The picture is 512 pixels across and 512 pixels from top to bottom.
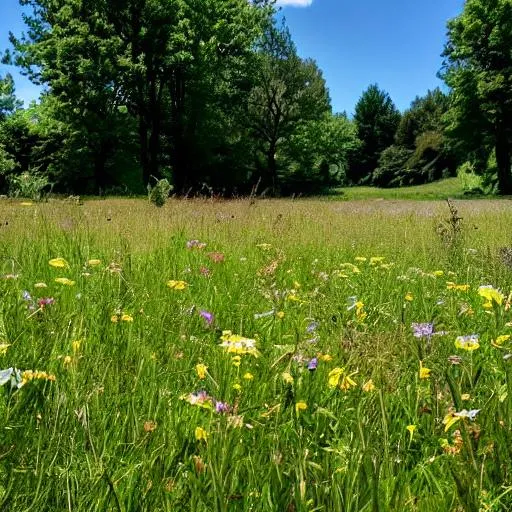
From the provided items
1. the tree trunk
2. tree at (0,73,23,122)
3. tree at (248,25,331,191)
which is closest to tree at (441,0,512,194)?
the tree trunk

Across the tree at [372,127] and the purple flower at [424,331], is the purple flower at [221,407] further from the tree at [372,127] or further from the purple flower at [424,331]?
the tree at [372,127]

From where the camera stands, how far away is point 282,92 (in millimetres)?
34625

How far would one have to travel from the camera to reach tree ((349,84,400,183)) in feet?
201

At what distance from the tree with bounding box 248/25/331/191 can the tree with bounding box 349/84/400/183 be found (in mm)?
25647

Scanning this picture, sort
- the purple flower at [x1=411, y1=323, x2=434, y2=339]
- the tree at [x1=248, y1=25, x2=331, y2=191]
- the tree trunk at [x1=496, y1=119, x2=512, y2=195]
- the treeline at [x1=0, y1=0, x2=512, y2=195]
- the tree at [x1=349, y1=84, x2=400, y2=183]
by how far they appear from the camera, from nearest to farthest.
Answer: the purple flower at [x1=411, y1=323, x2=434, y2=339]
the treeline at [x1=0, y1=0, x2=512, y2=195]
the tree trunk at [x1=496, y1=119, x2=512, y2=195]
the tree at [x1=248, y1=25, x2=331, y2=191]
the tree at [x1=349, y1=84, x2=400, y2=183]

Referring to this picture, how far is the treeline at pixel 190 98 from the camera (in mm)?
24250

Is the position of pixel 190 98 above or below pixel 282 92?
below

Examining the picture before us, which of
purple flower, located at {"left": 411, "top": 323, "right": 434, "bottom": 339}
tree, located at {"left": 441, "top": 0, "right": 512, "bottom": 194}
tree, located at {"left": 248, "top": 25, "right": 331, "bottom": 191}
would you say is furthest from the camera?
tree, located at {"left": 248, "top": 25, "right": 331, "bottom": 191}

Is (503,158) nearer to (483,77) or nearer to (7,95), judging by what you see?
(483,77)

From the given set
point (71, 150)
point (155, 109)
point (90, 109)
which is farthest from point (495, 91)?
point (71, 150)

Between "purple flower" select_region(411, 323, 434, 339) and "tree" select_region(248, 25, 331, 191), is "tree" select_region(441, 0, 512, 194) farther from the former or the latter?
"purple flower" select_region(411, 323, 434, 339)

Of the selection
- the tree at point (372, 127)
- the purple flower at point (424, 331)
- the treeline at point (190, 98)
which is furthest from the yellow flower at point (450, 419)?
the tree at point (372, 127)

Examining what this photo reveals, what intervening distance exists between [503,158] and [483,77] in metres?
5.45

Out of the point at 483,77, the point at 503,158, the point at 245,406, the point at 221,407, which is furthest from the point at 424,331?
the point at 503,158
